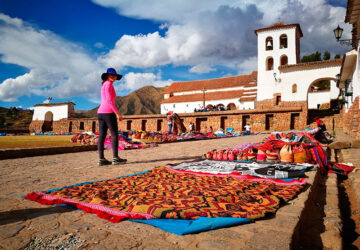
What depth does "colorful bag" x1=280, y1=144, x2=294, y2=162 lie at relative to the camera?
15.6 ft

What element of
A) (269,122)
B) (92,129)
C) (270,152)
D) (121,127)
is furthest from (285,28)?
(270,152)

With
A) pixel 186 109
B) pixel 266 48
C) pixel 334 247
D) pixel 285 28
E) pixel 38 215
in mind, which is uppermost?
pixel 285 28

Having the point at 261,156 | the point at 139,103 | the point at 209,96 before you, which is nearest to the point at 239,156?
the point at 261,156

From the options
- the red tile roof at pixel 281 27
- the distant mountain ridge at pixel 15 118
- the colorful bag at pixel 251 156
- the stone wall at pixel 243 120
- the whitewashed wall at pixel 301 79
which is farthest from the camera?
the distant mountain ridge at pixel 15 118

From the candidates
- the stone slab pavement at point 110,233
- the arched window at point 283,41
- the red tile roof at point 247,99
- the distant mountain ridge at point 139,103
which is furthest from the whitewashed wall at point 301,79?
the distant mountain ridge at point 139,103

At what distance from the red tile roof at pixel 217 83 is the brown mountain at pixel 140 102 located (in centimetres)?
6060

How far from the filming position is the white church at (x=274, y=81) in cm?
2689

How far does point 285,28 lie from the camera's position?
100 ft

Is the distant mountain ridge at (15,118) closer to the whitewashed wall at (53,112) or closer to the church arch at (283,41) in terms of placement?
the whitewashed wall at (53,112)

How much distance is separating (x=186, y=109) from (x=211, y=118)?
20.2 meters

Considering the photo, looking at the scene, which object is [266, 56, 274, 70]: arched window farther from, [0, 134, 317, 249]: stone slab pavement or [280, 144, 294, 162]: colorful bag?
[0, 134, 317, 249]: stone slab pavement

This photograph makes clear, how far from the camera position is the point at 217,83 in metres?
43.4

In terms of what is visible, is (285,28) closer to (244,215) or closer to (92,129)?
(92,129)

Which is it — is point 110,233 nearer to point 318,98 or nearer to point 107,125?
point 107,125
